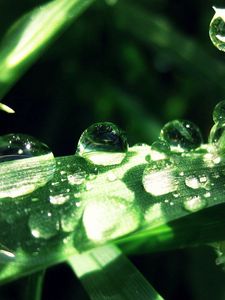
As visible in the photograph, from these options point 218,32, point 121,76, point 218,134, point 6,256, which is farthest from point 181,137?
point 121,76

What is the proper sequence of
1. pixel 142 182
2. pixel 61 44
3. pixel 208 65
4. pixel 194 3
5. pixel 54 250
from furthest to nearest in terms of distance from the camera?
pixel 194 3 → pixel 61 44 → pixel 208 65 → pixel 142 182 → pixel 54 250

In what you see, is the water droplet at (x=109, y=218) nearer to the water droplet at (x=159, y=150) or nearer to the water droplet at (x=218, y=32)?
the water droplet at (x=159, y=150)

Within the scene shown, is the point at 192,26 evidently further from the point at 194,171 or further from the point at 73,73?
the point at 194,171

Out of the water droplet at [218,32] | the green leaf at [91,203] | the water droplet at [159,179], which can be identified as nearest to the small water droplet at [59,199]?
the green leaf at [91,203]

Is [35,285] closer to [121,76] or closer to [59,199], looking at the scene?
[59,199]

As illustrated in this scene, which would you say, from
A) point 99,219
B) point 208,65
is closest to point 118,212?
point 99,219
